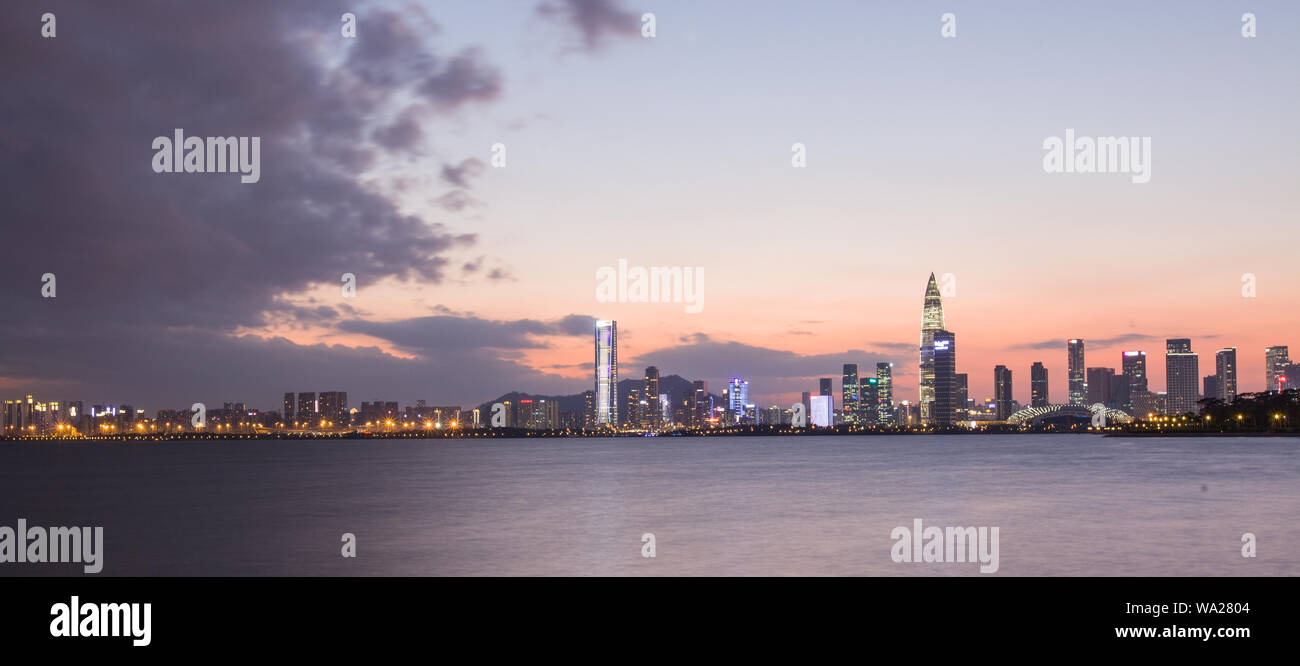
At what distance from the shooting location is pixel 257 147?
36.7 metres

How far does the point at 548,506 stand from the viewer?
5819 centimetres
